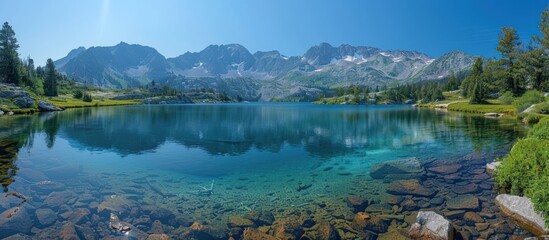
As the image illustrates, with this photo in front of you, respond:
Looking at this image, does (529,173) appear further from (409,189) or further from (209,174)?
(209,174)

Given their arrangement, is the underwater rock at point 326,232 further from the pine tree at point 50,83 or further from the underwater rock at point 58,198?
the pine tree at point 50,83

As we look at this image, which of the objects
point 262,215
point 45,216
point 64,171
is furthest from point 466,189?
point 64,171

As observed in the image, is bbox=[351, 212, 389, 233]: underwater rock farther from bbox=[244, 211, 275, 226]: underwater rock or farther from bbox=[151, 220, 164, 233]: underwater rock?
bbox=[151, 220, 164, 233]: underwater rock

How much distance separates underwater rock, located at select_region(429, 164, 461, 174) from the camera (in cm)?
2550

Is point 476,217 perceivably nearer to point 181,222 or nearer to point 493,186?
point 493,186

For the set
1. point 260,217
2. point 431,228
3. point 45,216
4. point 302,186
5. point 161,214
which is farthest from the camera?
point 302,186

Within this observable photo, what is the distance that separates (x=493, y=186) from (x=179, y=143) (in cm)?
3821

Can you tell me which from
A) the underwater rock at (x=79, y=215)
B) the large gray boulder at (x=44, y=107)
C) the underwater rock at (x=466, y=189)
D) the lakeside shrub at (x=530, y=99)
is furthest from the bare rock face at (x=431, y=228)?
the large gray boulder at (x=44, y=107)

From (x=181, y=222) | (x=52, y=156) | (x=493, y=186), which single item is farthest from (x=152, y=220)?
(x=52, y=156)

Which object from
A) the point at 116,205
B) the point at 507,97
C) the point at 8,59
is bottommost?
the point at 116,205

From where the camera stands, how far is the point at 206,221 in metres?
16.1

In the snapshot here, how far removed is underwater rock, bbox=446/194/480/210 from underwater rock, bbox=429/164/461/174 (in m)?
7.01

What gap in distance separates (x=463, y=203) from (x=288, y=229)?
11337 millimetres

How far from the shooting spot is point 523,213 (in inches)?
588
